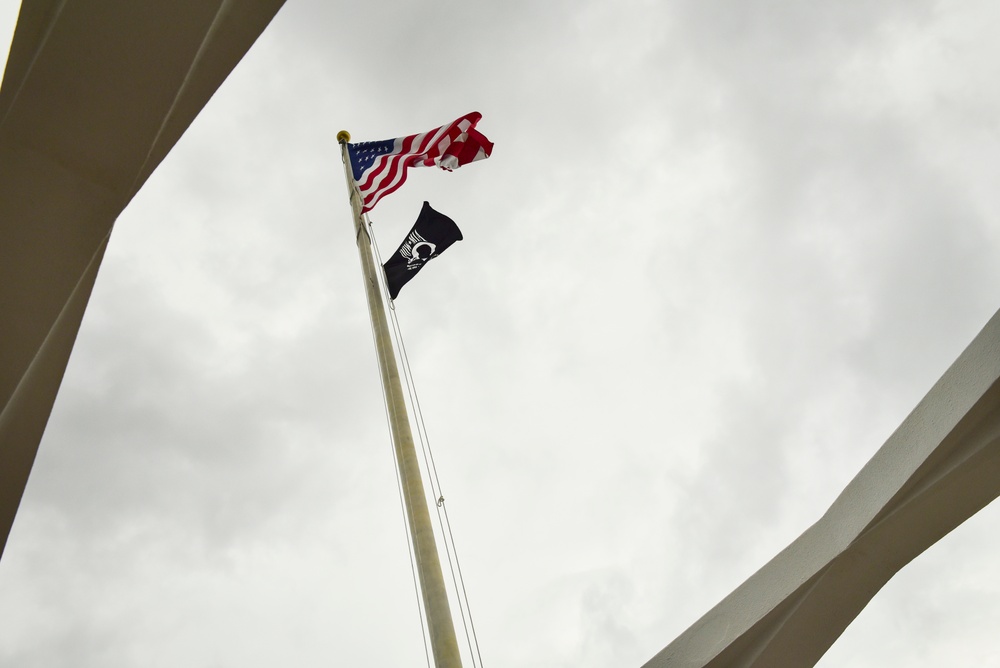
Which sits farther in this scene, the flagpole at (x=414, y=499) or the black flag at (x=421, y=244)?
the black flag at (x=421, y=244)

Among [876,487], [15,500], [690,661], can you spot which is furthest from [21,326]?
[876,487]

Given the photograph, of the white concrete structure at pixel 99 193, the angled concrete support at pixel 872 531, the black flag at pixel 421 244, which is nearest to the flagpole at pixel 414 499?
the black flag at pixel 421 244

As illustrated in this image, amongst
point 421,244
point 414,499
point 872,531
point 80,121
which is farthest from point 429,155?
point 872,531

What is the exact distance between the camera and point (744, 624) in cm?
478

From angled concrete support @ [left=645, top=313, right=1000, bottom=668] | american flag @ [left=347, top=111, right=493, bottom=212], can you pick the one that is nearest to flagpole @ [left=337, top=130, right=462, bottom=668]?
angled concrete support @ [left=645, top=313, right=1000, bottom=668]

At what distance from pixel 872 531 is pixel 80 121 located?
5012mm

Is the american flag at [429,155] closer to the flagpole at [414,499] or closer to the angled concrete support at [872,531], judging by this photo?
the flagpole at [414,499]

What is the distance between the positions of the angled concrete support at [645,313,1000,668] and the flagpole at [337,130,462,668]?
61.4 inches

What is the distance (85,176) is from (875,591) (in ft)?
17.5

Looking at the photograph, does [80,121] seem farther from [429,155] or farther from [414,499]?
[429,155]

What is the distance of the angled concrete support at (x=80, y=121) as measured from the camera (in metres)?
2.65

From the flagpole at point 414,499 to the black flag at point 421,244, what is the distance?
0.68 metres

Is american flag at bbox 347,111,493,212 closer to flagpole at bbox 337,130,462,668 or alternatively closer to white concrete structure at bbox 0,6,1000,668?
flagpole at bbox 337,130,462,668

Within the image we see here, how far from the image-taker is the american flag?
386 inches
